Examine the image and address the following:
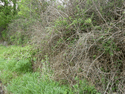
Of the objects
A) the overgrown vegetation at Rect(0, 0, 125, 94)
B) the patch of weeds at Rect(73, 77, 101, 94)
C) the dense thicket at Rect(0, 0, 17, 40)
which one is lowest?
the patch of weeds at Rect(73, 77, 101, 94)

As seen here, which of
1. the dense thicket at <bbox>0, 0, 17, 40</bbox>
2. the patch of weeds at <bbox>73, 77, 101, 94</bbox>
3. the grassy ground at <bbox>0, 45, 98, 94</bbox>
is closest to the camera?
the patch of weeds at <bbox>73, 77, 101, 94</bbox>

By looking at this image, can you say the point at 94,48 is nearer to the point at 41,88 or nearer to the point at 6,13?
the point at 41,88

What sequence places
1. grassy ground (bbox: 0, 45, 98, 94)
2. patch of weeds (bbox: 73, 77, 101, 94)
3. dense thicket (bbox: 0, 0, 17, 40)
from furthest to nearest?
dense thicket (bbox: 0, 0, 17, 40), grassy ground (bbox: 0, 45, 98, 94), patch of weeds (bbox: 73, 77, 101, 94)

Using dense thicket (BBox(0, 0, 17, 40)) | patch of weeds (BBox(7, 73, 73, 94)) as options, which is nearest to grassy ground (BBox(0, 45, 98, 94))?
patch of weeds (BBox(7, 73, 73, 94))

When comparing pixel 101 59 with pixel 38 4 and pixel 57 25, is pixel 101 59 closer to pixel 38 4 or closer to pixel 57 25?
pixel 57 25

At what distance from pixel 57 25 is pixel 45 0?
3127 millimetres

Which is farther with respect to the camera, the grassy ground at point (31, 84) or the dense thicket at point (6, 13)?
the dense thicket at point (6, 13)

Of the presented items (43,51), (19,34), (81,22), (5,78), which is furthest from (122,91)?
(19,34)

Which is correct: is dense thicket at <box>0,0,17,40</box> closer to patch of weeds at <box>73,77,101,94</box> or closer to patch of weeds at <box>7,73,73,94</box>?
patch of weeds at <box>7,73,73,94</box>

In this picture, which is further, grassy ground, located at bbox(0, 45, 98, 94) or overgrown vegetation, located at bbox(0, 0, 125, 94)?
grassy ground, located at bbox(0, 45, 98, 94)

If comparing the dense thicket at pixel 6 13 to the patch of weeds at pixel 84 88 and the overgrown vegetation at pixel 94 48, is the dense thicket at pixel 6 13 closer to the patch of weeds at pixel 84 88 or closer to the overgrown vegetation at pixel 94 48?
the overgrown vegetation at pixel 94 48

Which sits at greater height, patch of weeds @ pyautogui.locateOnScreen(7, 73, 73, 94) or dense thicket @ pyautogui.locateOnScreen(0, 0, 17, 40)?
dense thicket @ pyautogui.locateOnScreen(0, 0, 17, 40)

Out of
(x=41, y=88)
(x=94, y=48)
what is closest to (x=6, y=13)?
(x=41, y=88)

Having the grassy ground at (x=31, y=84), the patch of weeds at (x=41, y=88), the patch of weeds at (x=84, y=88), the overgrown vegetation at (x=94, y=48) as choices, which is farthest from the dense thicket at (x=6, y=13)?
the patch of weeds at (x=84, y=88)
